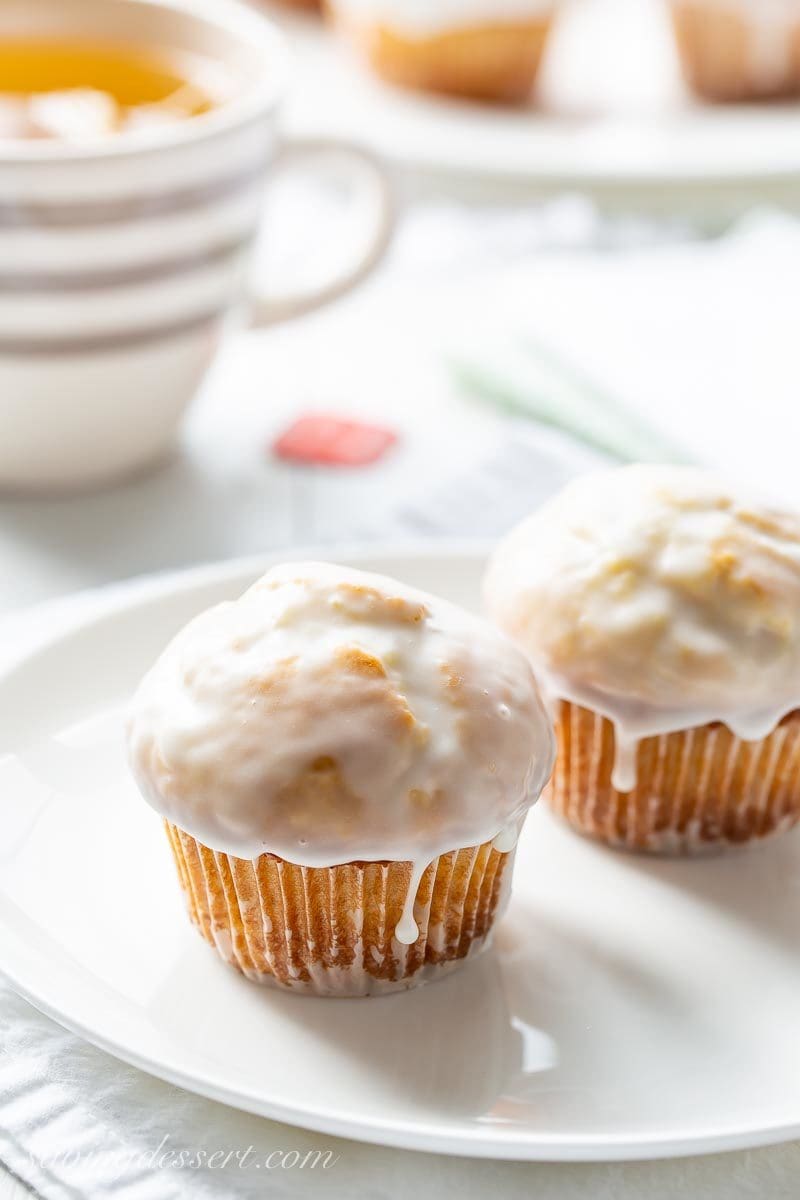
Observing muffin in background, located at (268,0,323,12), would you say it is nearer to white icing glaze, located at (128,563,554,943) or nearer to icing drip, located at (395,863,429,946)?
white icing glaze, located at (128,563,554,943)

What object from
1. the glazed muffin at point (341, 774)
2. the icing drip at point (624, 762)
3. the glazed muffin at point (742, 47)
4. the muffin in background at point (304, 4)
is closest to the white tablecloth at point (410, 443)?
the glazed muffin at point (341, 774)

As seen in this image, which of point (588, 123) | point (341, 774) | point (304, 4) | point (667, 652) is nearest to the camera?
point (341, 774)

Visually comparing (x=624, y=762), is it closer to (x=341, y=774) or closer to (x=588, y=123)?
(x=341, y=774)

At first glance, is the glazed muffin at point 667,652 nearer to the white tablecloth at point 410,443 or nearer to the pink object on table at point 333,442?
the white tablecloth at point 410,443

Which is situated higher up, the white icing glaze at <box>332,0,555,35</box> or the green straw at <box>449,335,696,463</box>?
the white icing glaze at <box>332,0,555,35</box>

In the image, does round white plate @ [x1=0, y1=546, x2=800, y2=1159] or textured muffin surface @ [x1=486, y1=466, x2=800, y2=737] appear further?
textured muffin surface @ [x1=486, y1=466, x2=800, y2=737]

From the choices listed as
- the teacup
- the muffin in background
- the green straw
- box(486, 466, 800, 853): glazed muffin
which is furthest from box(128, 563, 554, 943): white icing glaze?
the muffin in background

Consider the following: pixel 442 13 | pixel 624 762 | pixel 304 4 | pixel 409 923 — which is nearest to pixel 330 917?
pixel 409 923

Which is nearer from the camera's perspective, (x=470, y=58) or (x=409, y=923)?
(x=409, y=923)
